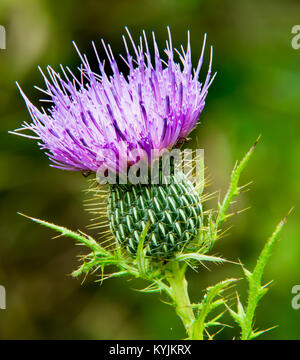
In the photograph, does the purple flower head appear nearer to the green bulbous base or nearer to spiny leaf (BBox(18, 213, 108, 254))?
the green bulbous base

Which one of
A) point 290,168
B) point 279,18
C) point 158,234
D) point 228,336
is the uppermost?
point 279,18

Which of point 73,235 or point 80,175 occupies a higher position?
point 80,175

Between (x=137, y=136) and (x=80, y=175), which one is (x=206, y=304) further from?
(x=80, y=175)

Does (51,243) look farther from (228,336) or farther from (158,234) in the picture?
(158,234)

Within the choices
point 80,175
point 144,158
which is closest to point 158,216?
point 144,158

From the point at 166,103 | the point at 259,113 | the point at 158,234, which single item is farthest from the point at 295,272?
the point at 166,103

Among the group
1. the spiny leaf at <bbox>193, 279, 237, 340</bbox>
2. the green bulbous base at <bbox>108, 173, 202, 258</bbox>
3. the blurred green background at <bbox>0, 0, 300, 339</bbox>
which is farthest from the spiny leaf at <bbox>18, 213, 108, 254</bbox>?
the blurred green background at <bbox>0, 0, 300, 339</bbox>

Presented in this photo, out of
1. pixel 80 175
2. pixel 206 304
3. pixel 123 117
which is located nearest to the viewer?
pixel 206 304
